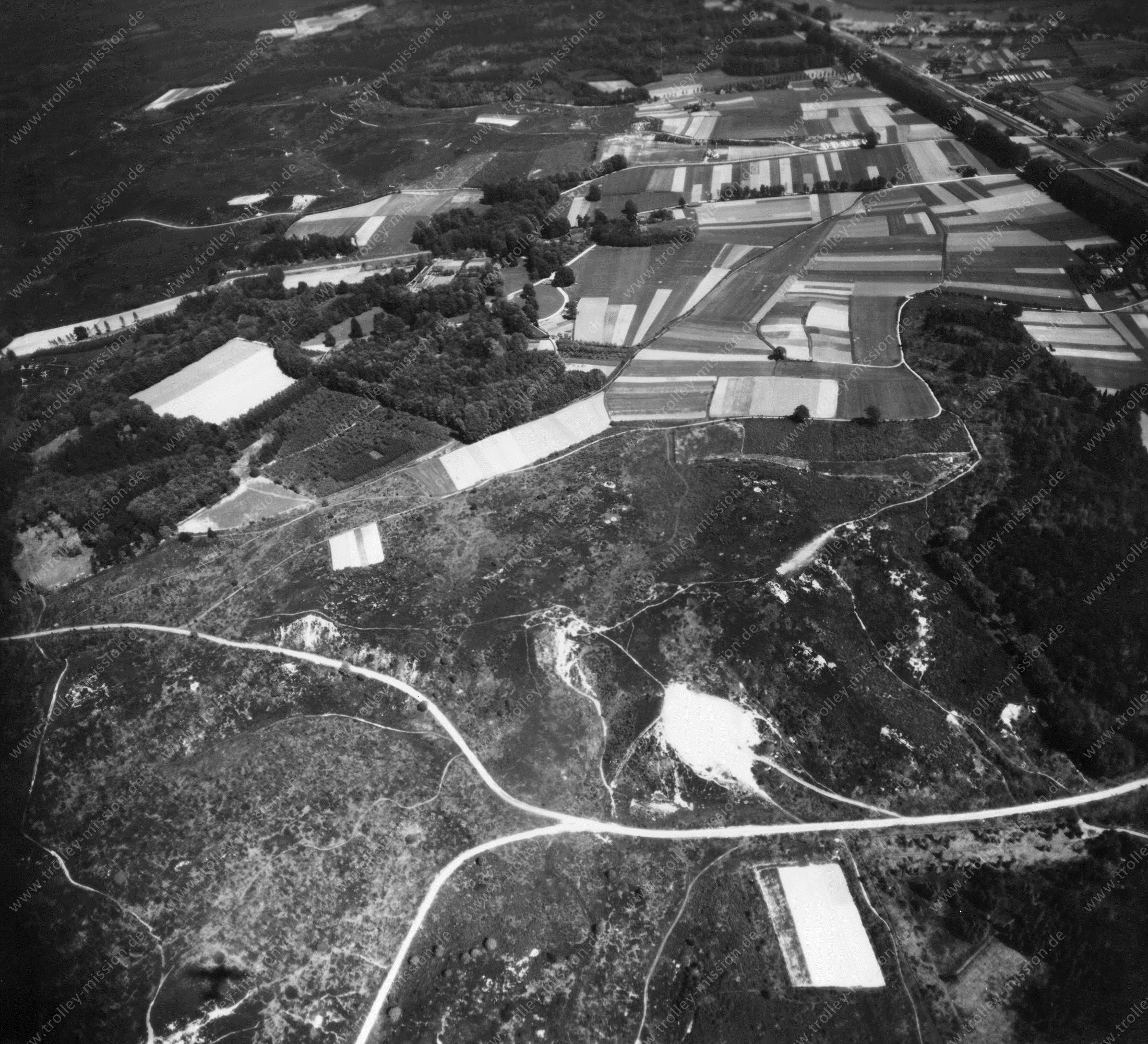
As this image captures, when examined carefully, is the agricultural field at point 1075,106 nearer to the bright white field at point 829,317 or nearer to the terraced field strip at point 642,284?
the terraced field strip at point 642,284

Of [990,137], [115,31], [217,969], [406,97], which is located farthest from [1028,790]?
[115,31]

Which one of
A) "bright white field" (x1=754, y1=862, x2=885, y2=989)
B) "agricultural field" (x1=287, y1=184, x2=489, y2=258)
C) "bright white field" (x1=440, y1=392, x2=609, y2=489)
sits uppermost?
"agricultural field" (x1=287, y1=184, x2=489, y2=258)

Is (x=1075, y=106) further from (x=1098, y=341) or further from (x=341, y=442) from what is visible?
(x=341, y=442)

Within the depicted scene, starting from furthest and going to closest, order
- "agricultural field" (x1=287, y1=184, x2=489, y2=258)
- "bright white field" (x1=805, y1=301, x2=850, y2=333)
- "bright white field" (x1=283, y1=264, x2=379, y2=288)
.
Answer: "agricultural field" (x1=287, y1=184, x2=489, y2=258) < "bright white field" (x1=283, y1=264, x2=379, y2=288) < "bright white field" (x1=805, y1=301, x2=850, y2=333)

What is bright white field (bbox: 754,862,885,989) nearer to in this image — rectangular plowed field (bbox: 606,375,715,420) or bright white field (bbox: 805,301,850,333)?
rectangular plowed field (bbox: 606,375,715,420)

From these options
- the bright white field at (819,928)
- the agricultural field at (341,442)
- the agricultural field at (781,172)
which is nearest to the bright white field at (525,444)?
the agricultural field at (341,442)

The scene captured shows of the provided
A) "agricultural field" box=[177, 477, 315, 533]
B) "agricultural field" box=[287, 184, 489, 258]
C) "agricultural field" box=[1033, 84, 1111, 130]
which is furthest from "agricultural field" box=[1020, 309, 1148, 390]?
"agricultural field" box=[287, 184, 489, 258]
